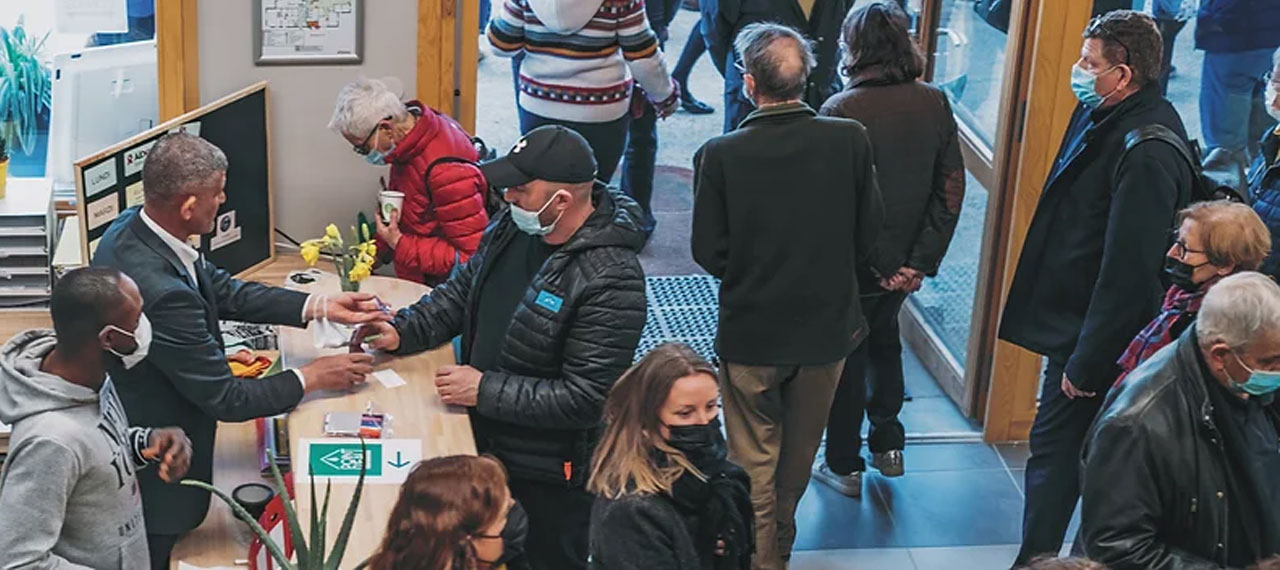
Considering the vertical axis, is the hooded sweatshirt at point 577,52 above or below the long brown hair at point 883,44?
below

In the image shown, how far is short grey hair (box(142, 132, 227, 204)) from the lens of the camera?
3908 mm

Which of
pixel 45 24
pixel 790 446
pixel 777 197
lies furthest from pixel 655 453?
pixel 45 24

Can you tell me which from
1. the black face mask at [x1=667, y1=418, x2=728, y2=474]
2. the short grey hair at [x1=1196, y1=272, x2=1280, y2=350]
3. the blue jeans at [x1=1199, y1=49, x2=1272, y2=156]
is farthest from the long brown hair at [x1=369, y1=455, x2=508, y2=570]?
the blue jeans at [x1=1199, y1=49, x2=1272, y2=156]

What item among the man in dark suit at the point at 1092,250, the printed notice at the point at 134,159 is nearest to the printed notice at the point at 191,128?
the printed notice at the point at 134,159

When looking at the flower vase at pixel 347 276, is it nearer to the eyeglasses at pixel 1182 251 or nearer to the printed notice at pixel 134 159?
the printed notice at pixel 134 159

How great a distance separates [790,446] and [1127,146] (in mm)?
1323

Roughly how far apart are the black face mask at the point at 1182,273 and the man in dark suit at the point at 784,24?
2.45m

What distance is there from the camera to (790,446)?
4977 mm

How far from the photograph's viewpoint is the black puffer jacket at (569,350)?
4023 millimetres

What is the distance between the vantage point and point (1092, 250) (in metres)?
4.67

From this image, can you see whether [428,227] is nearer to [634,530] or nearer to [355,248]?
[355,248]

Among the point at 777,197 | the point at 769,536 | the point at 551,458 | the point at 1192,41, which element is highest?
→ the point at 1192,41

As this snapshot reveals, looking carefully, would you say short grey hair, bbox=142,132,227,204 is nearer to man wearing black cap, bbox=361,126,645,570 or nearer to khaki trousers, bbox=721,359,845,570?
man wearing black cap, bbox=361,126,645,570

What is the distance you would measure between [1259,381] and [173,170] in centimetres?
247
